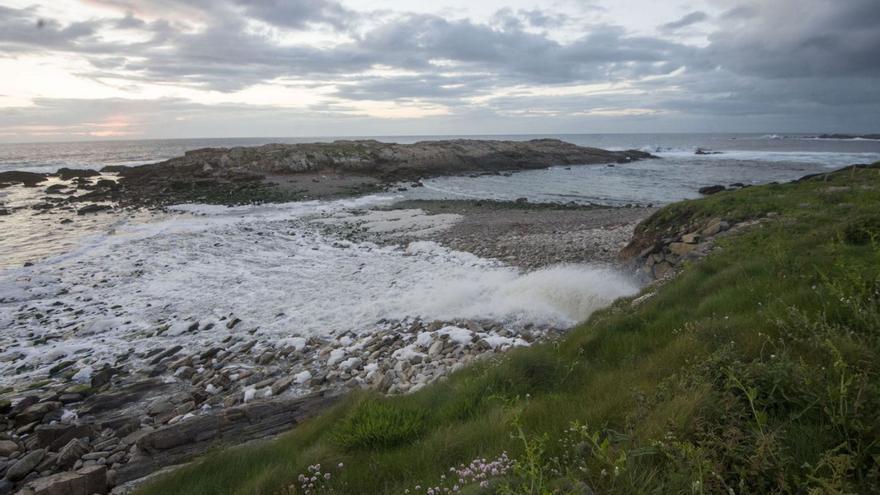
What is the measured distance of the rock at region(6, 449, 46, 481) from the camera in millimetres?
6094

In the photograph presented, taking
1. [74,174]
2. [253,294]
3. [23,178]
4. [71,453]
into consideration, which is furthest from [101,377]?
[74,174]

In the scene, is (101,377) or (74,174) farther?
(74,174)

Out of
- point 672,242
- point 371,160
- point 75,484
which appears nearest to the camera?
point 75,484

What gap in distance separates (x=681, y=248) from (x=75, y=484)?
12906 mm

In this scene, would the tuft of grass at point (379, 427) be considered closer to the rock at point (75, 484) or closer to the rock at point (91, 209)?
the rock at point (75, 484)

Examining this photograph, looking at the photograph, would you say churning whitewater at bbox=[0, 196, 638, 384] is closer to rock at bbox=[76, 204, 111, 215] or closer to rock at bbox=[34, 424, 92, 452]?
rock at bbox=[34, 424, 92, 452]

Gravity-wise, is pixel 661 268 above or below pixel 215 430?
above

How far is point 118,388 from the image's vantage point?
8.77 metres

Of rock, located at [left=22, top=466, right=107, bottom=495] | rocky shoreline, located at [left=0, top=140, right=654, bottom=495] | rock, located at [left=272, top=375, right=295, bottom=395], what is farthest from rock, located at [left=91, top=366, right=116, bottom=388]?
rock, located at [left=22, top=466, right=107, bottom=495]

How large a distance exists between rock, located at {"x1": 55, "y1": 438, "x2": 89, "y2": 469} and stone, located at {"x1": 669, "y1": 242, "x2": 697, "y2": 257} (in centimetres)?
1278

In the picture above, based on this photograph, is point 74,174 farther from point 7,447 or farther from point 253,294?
point 7,447

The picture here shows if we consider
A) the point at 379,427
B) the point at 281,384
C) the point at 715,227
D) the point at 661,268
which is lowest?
the point at 281,384

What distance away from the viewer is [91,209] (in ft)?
106

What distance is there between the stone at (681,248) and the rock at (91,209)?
3625cm
